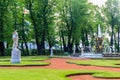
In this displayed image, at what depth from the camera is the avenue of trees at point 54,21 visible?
209 feet

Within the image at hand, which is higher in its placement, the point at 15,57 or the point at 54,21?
the point at 54,21

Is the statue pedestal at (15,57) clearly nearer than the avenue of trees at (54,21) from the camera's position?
Yes

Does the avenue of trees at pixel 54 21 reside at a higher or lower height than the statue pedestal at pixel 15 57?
higher

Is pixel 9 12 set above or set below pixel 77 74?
above

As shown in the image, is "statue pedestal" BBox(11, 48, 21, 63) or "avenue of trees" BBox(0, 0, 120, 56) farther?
"avenue of trees" BBox(0, 0, 120, 56)

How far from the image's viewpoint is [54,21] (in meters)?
73.5

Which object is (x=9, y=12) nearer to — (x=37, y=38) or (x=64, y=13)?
(x=37, y=38)

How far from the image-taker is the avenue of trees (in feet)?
209

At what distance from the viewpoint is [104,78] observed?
18.7 meters

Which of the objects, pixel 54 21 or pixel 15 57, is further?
pixel 54 21

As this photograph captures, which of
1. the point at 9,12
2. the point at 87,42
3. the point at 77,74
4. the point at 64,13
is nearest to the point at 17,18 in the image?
the point at 9,12

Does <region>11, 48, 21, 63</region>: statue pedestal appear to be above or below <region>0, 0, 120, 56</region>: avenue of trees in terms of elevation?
below

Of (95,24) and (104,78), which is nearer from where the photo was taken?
(104,78)

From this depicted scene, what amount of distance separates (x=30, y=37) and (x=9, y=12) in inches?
499
